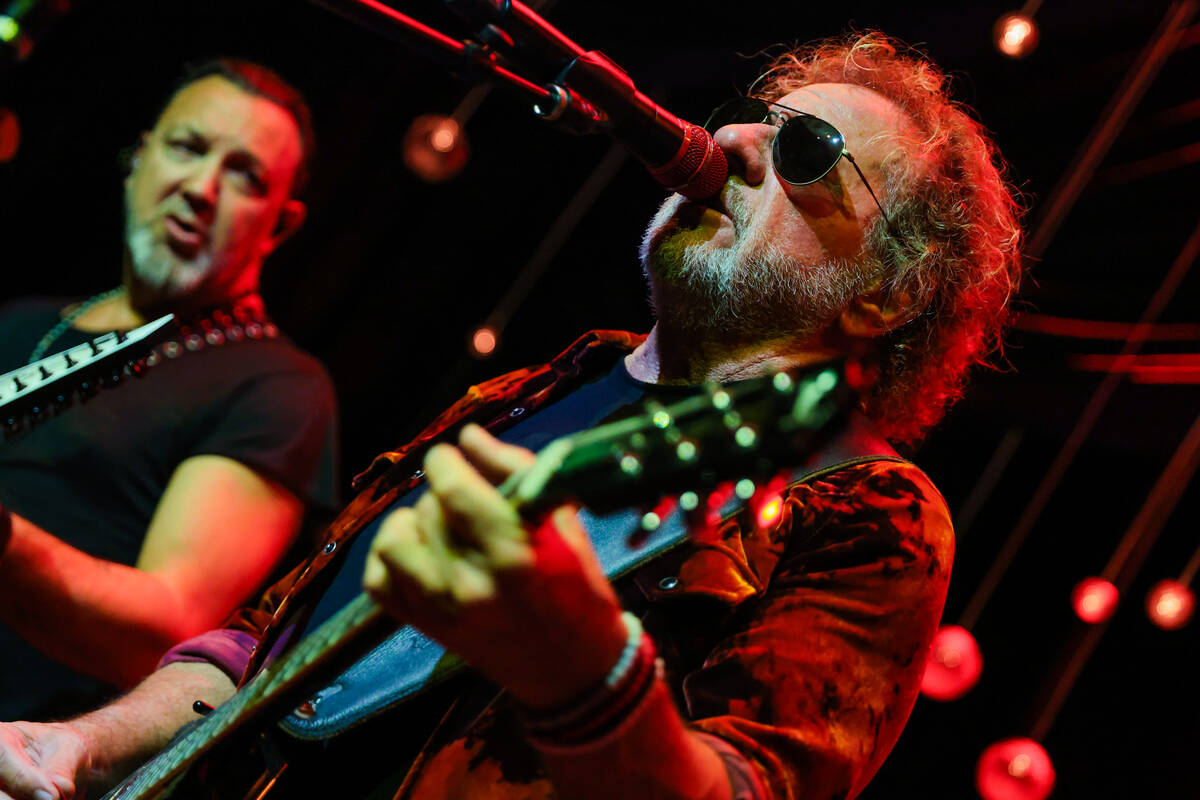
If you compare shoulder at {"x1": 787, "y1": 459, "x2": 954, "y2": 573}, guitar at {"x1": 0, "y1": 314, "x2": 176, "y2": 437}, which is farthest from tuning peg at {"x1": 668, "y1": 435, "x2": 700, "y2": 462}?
guitar at {"x1": 0, "y1": 314, "x2": 176, "y2": 437}

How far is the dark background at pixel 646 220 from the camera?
10.3ft

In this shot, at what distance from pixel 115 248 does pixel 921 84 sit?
2940mm

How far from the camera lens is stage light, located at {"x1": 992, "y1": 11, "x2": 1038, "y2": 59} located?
2.94m

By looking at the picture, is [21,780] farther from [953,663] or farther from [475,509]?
[953,663]

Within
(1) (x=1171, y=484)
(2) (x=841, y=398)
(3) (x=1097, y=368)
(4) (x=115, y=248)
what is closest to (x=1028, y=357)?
(3) (x=1097, y=368)

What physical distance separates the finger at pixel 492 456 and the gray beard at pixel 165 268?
195 centimetres

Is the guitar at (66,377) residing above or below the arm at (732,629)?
below

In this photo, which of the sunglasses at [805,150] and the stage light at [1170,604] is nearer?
the sunglasses at [805,150]

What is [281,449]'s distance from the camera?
2162 millimetres

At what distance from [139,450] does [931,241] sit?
1.95m

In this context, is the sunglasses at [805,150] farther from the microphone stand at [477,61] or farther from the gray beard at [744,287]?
the microphone stand at [477,61]

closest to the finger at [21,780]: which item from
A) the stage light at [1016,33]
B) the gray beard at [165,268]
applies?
the gray beard at [165,268]

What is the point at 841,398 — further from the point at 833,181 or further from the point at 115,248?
the point at 115,248

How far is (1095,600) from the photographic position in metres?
3.92
